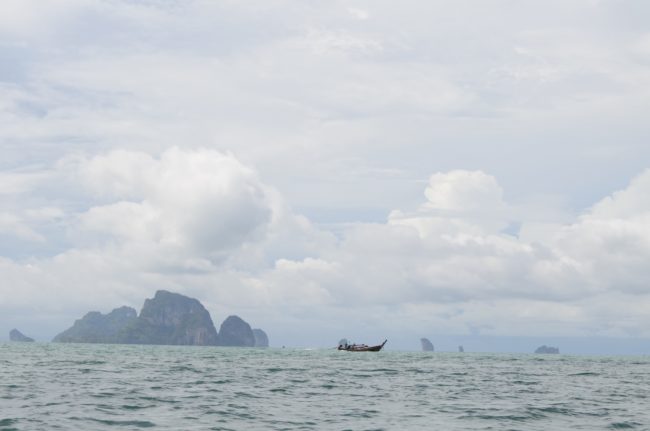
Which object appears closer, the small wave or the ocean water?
the ocean water

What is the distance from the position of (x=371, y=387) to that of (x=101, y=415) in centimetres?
2618

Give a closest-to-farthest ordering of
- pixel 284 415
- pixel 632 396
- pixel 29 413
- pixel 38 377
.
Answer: pixel 29 413 < pixel 284 415 < pixel 632 396 < pixel 38 377

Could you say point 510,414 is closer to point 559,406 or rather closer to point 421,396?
point 559,406

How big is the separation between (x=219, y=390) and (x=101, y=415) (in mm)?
15987

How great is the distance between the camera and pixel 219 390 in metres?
50.5

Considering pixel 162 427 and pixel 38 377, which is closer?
pixel 162 427

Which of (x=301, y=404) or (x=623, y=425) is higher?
(x=301, y=404)

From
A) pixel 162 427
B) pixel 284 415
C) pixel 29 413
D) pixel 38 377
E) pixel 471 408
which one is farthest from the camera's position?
pixel 38 377

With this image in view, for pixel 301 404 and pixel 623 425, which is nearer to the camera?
pixel 623 425

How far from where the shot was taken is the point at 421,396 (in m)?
48.9

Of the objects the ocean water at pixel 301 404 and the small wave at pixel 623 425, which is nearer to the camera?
the ocean water at pixel 301 404

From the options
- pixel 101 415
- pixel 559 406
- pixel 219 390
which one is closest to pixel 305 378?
pixel 219 390

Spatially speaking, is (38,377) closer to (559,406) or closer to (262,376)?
(262,376)

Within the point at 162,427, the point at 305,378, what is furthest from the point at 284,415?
the point at 305,378
